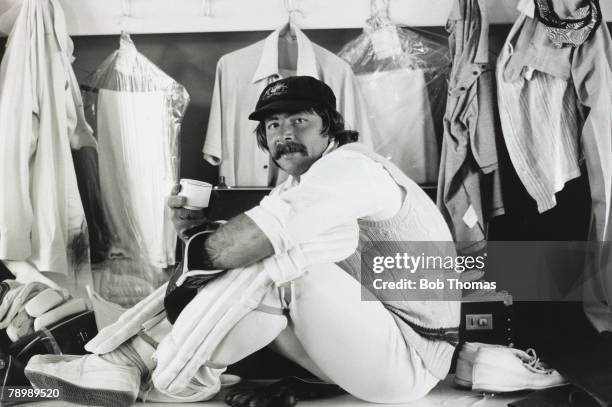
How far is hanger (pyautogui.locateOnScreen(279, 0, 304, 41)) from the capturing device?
191cm

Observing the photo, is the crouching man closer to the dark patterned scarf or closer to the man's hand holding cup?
the man's hand holding cup

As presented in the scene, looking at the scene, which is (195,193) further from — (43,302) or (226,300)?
(43,302)

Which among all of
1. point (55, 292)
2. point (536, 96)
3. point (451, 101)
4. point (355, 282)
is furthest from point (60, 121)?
point (536, 96)

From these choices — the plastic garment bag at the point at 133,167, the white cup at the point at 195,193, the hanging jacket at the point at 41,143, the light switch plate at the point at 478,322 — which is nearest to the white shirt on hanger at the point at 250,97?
the plastic garment bag at the point at 133,167

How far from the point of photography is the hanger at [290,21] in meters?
1.91

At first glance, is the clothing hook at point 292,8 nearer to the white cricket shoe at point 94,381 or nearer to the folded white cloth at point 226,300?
the folded white cloth at point 226,300

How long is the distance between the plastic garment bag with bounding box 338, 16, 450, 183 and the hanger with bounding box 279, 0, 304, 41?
6.5 inches

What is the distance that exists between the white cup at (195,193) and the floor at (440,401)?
21.9 inches

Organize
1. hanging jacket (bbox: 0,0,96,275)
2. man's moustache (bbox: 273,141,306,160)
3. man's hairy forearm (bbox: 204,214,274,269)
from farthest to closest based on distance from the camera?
hanging jacket (bbox: 0,0,96,275) → man's moustache (bbox: 273,141,306,160) → man's hairy forearm (bbox: 204,214,274,269)

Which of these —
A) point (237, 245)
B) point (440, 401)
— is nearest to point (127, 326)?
point (237, 245)

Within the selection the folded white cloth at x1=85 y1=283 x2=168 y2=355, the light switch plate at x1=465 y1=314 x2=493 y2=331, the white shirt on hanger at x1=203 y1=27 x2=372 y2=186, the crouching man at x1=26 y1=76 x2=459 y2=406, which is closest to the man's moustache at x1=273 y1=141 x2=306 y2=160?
the crouching man at x1=26 y1=76 x2=459 y2=406

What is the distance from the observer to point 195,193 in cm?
162

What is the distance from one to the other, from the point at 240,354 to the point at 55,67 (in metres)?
1.05

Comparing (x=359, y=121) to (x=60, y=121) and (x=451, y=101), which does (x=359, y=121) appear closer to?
(x=451, y=101)
